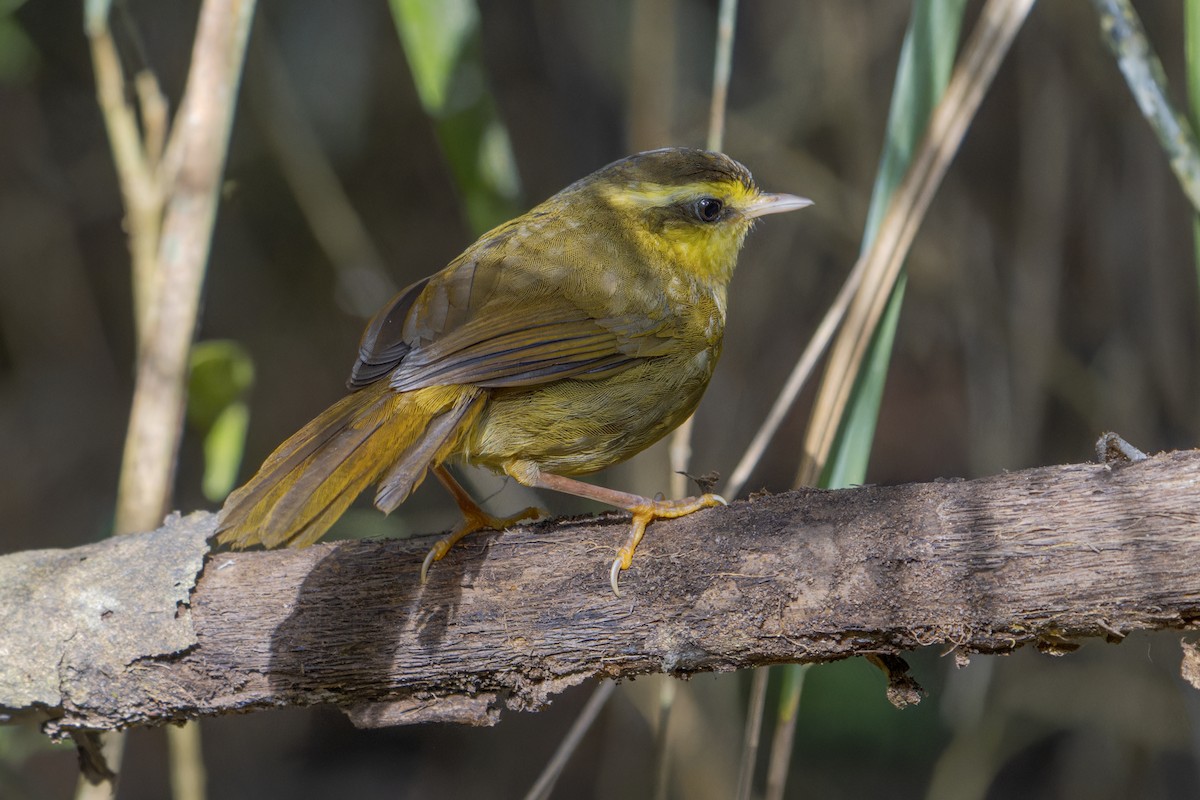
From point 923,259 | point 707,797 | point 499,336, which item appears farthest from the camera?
point 923,259

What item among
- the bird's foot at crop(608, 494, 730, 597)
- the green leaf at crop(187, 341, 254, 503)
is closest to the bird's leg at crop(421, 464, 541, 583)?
the bird's foot at crop(608, 494, 730, 597)

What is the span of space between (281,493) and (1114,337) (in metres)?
3.47

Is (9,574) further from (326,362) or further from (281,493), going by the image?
(326,362)

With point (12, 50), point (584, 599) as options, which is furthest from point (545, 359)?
point (12, 50)

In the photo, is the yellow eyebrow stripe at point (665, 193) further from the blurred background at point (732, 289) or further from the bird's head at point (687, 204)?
the blurred background at point (732, 289)

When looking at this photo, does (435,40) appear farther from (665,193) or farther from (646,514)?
(646,514)

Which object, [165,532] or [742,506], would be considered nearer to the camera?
[742,506]

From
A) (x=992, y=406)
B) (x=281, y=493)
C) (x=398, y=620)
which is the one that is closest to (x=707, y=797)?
(x=992, y=406)

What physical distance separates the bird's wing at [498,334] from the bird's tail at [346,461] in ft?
0.19

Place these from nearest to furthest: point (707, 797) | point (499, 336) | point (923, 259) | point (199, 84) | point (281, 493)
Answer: point (281, 493), point (499, 336), point (199, 84), point (707, 797), point (923, 259)

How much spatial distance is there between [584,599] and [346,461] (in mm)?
583

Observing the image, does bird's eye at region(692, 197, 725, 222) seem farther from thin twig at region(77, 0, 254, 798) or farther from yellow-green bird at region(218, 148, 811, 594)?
thin twig at region(77, 0, 254, 798)

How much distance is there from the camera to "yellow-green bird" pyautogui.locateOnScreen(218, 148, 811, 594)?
7.61ft

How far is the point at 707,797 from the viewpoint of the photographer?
4.28m
